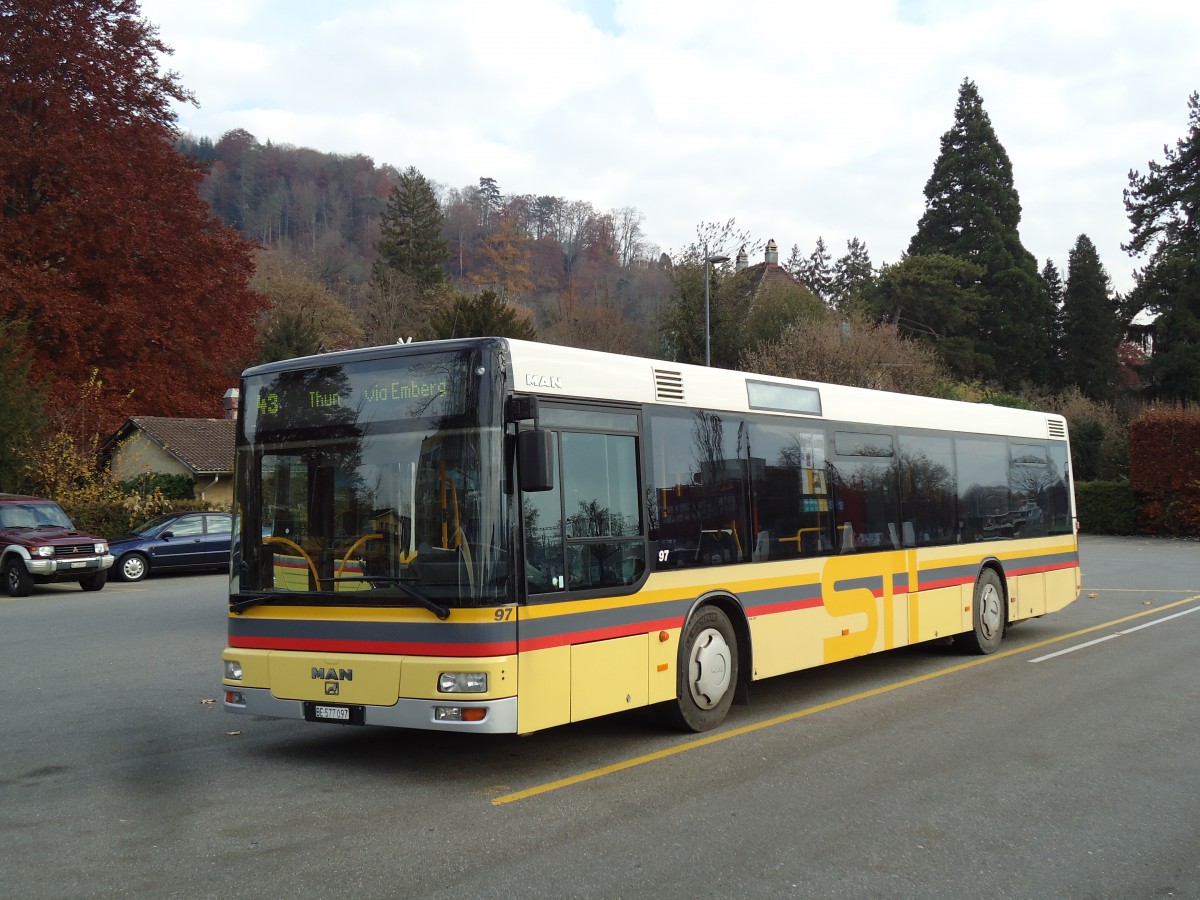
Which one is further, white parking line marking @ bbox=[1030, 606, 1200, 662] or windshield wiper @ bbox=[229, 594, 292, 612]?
white parking line marking @ bbox=[1030, 606, 1200, 662]

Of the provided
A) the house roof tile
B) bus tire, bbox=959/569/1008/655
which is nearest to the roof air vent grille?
bus tire, bbox=959/569/1008/655

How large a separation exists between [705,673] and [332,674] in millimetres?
2872

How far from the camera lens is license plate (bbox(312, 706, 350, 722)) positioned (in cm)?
730

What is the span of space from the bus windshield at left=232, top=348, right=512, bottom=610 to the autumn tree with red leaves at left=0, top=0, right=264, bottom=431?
27.4 m

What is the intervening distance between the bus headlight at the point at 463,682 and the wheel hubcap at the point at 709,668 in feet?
7.14

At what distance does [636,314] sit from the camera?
7681 centimetres

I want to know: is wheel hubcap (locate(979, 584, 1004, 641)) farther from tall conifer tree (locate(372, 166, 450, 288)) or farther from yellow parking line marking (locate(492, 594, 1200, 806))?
tall conifer tree (locate(372, 166, 450, 288))

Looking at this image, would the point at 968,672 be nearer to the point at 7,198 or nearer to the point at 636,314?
the point at 7,198

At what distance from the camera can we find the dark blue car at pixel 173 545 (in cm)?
2720

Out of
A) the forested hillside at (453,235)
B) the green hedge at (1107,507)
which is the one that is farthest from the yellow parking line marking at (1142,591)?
the forested hillside at (453,235)

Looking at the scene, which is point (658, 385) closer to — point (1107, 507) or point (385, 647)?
point (385, 647)

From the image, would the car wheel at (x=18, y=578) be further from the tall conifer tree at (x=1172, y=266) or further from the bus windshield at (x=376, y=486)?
the tall conifer tree at (x=1172, y=266)

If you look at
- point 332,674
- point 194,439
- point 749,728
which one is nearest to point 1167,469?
point 194,439

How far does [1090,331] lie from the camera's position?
6744 cm
